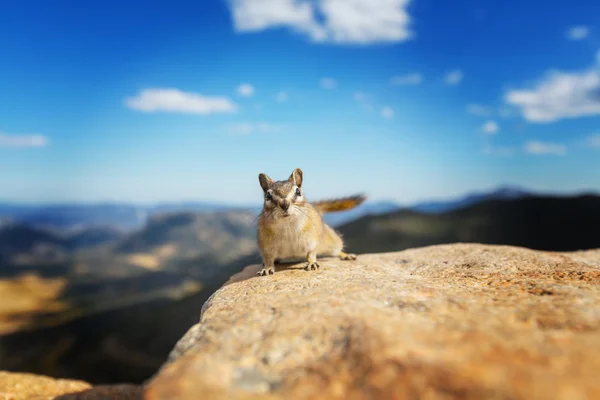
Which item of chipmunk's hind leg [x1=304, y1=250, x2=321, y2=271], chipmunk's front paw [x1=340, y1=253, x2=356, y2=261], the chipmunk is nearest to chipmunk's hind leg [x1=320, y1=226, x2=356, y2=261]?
chipmunk's front paw [x1=340, y1=253, x2=356, y2=261]

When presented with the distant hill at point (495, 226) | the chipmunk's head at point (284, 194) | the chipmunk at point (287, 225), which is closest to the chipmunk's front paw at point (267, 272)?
the chipmunk at point (287, 225)

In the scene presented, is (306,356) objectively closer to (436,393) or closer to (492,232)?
(436,393)

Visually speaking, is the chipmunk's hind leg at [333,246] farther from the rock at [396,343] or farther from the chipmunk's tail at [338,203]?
the rock at [396,343]

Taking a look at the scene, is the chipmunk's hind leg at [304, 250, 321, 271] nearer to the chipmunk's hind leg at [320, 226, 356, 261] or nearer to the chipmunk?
the chipmunk

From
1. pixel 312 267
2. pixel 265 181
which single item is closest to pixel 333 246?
pixel 312 267

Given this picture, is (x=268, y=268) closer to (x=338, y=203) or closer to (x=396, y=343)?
(x=338, y=203)

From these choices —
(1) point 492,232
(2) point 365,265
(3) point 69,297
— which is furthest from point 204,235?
(2) point 365,265
